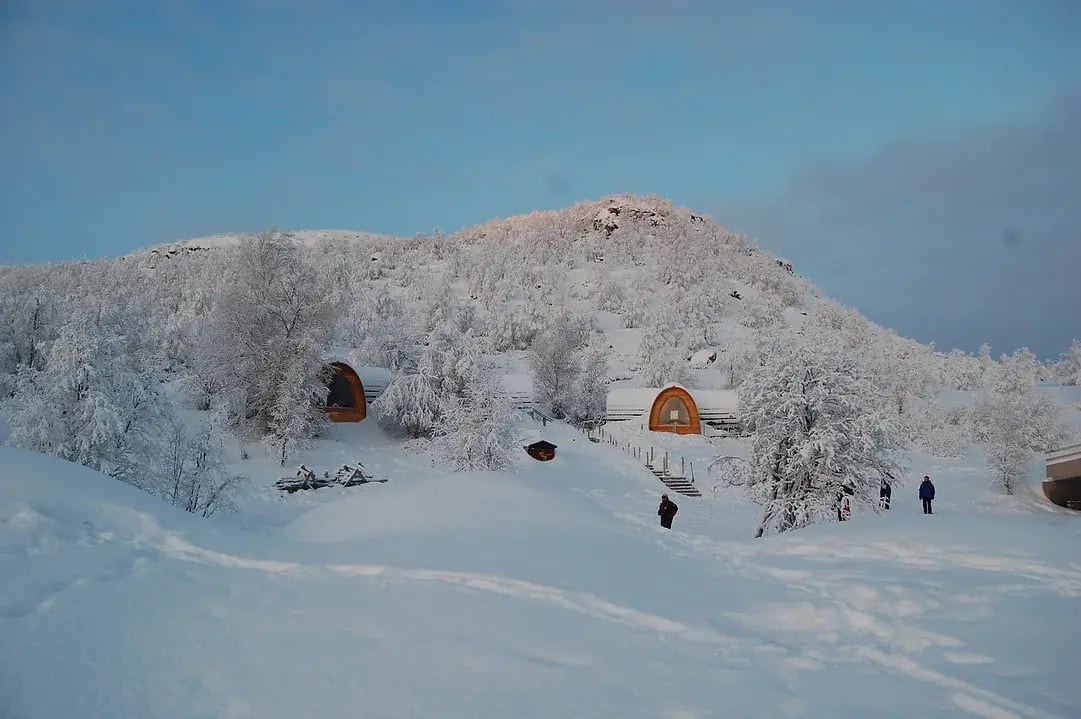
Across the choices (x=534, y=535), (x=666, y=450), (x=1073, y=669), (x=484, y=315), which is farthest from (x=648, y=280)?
(x=1073, y=669)

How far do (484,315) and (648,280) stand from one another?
28.0m

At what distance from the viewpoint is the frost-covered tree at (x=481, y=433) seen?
2283cm

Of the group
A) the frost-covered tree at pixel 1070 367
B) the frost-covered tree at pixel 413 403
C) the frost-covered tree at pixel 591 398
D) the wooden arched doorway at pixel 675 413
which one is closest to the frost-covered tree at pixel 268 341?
the frost-covered tree at pixel 413 403

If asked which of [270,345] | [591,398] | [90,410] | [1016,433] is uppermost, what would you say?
[270,345]

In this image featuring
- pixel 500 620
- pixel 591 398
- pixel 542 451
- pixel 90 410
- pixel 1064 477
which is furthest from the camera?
pixel 591 398

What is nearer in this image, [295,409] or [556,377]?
[295,409]

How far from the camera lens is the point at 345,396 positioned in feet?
105

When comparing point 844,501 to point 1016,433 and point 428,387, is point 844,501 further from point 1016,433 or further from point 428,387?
point 428,387

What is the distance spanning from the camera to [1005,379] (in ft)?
147

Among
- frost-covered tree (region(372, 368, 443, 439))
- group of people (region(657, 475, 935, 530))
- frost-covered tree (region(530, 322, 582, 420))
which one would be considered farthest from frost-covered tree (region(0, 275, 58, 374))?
group of people (region(657, 475, 935, 530))

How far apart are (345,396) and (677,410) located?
18.9 metres

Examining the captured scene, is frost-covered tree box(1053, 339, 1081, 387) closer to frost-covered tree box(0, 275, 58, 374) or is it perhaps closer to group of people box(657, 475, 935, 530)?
group of people box(657, 475, 935, 530)

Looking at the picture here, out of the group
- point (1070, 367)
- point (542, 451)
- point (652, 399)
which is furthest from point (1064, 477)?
point (1070, 367)

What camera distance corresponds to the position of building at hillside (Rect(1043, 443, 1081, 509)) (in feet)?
76.9
